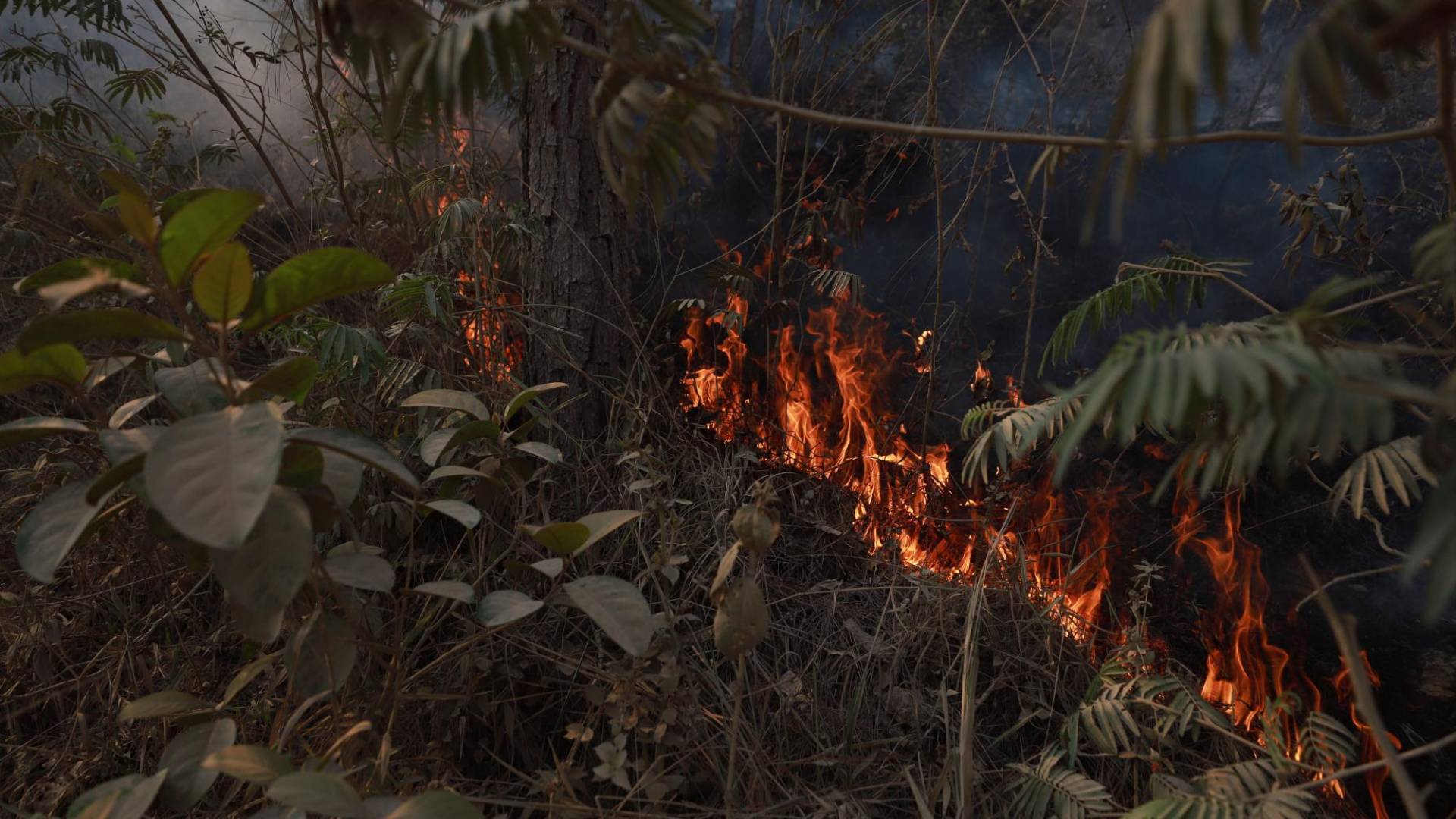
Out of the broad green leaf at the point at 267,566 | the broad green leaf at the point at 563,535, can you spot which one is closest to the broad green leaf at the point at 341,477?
the broad green leaf at the point at 267,566

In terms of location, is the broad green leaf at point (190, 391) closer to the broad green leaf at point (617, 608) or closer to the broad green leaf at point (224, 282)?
the broad green leaf at point (224, 282)

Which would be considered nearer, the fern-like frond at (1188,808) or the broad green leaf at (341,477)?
the broad green leaf at (341,477)

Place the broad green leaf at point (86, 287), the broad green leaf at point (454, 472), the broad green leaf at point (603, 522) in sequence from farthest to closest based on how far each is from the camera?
1. the broad green leaf at point (454, 472)
2. the broad green leaf at point (603, 522)
3. the broad green leaf at point (86, 287)

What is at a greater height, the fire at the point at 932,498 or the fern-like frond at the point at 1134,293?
the fern-like frond at the point at 1134,293

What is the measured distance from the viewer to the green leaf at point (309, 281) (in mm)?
1098

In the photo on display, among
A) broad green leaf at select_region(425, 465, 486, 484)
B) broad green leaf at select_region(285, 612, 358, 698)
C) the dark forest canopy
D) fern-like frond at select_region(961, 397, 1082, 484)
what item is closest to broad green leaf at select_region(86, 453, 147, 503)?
the dark forest canopy

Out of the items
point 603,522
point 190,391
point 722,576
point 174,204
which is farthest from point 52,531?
point 722,576

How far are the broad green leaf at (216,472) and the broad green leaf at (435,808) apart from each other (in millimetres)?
398

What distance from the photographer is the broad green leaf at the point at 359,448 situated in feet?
3.48

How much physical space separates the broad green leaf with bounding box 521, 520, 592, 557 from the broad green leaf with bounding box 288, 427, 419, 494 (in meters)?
0.23

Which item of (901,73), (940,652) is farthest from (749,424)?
(901,73)

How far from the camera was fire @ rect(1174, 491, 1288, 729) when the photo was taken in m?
2.25

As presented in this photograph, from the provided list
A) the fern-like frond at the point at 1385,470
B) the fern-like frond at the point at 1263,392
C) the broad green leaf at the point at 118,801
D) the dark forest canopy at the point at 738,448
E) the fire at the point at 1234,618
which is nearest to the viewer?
the fern-like frond at the point at 1263,392

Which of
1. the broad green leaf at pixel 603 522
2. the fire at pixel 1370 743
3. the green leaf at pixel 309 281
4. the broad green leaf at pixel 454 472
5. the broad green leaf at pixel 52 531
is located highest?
the green leaf at pixel 309 281
